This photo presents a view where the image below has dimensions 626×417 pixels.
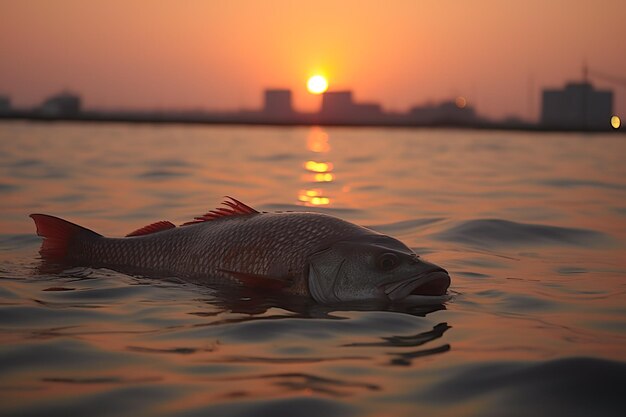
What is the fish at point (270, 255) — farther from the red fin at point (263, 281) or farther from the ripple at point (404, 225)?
the ripple at point (404, 225)

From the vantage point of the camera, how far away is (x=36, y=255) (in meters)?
9.14

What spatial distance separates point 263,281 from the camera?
6992 millimetres

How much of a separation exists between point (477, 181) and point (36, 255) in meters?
14.3

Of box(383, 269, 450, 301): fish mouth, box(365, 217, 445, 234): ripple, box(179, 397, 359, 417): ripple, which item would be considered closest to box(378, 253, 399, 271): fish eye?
box(383, 269, 450, 301): fish mouth

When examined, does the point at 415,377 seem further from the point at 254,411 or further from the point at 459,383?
the point at 254,411

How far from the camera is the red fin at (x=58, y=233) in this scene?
8.35 meters

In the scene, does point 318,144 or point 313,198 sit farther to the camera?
point 318,144

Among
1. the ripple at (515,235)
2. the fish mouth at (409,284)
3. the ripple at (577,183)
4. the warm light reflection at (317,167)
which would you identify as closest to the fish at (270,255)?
the fish mouth at (409,284)

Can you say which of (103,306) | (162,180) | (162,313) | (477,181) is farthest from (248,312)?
(477,181)

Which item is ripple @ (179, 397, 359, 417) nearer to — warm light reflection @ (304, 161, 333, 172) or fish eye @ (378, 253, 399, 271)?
fish eye @ (378, 253, 399, 271)

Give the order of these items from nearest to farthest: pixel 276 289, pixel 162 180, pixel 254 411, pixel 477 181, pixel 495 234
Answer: pixel 254 411 → pixel 276 289 → pixel 495 234 → pixel 162 180 → pixel 477 181

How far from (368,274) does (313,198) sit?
10289 mm

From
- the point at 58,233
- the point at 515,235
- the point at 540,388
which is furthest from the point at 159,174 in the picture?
the point at 540,388

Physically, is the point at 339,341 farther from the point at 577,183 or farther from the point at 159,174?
the point at 159,174
